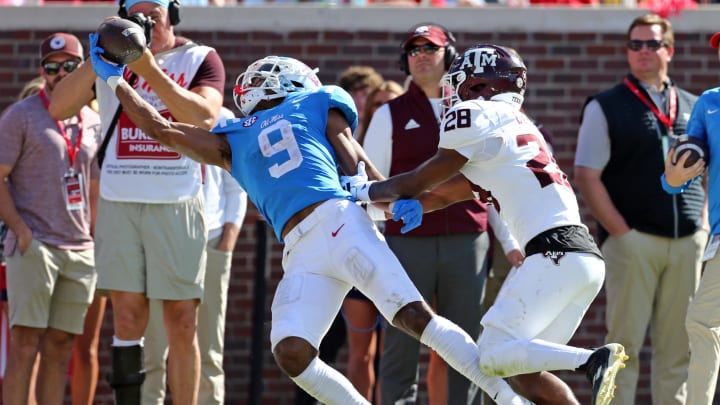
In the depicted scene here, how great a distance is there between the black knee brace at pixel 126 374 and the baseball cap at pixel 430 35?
262 centimetres

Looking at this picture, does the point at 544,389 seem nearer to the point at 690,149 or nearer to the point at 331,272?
the point at 331,272

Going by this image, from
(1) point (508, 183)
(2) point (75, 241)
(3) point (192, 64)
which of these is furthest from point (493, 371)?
(2) point (75, 241)

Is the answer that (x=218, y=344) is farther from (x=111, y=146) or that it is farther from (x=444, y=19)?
(x=444, y=19)

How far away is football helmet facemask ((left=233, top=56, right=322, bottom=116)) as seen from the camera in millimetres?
6711

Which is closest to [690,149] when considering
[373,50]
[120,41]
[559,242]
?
[559,242]

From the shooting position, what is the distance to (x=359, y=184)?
20.9 ft

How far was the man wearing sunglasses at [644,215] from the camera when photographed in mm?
8336

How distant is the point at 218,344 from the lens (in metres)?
8.44

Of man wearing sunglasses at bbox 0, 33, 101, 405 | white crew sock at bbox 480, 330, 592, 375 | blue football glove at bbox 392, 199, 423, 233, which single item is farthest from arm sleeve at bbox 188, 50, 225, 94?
white crew sock at bbox 480, 330, 592, 375

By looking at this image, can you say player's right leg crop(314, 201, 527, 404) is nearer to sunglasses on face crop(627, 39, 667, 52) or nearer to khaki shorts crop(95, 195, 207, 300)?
khaki shorts crop(95, 195, 207, 300)

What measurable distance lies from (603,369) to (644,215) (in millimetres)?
2910

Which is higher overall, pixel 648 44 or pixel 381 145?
pixel 648 44

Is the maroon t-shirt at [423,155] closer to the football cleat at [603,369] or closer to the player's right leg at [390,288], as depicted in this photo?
the player's right leg at [390,288]

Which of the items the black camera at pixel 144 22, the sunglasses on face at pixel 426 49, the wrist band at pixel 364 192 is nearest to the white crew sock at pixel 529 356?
the wrist band at pixel 364 192
